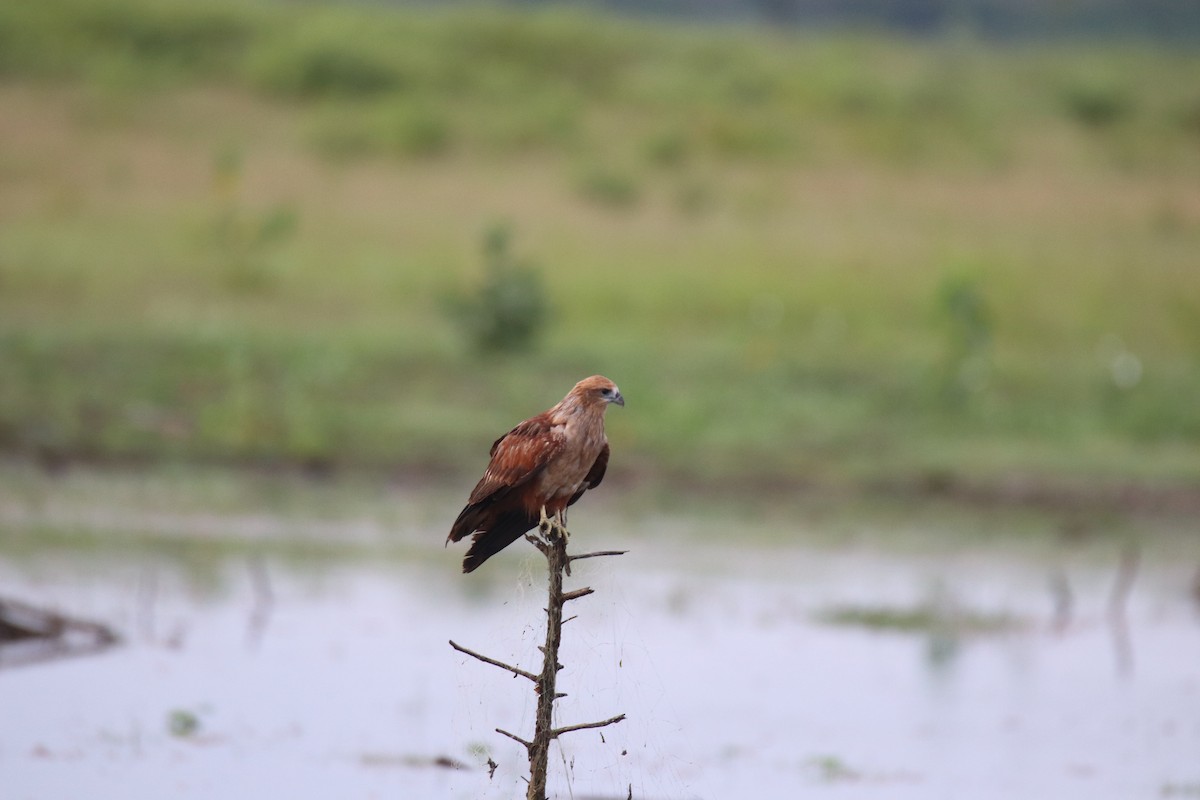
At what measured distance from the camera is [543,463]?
25.4 ft

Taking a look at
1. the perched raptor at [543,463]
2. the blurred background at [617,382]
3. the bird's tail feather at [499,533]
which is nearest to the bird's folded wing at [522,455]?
the perched raptor at [543,463]

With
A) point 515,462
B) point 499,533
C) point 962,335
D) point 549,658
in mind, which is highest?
point 962,335

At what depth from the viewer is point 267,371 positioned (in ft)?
76.2

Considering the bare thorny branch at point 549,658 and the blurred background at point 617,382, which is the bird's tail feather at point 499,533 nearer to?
the bare thorny branch at point 549,658

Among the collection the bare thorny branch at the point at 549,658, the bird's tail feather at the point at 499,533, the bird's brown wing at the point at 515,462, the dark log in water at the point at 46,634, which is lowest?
the bare thorny branch at the point at 549,658

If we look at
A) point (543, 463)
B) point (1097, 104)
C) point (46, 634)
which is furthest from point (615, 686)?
point (1097, 104)

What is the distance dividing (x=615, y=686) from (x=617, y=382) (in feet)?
37.0

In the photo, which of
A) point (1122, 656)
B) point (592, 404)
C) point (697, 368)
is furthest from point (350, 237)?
point (592, 404)

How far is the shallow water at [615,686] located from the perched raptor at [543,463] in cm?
149

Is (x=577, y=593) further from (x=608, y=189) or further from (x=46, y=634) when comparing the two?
(x=608, y=189)

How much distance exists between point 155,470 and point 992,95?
2768 centimetres

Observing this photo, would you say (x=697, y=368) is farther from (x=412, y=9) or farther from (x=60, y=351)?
(x=412, y=9)

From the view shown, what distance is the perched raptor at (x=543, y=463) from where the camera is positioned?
774 cm

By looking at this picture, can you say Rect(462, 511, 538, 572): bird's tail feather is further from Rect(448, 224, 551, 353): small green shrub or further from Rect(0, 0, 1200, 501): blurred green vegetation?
Rect(448, 224, 551, 353): small green shrub
